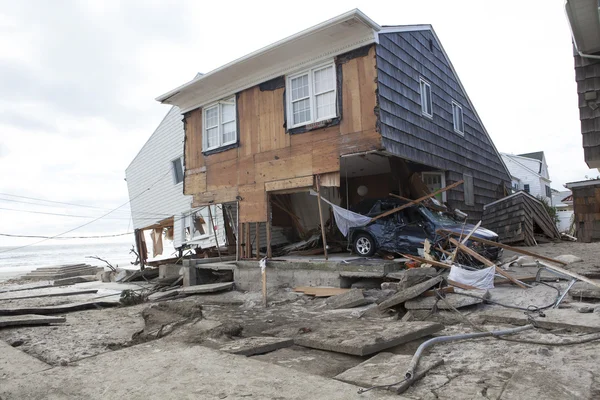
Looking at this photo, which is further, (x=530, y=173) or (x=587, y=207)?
(x=530, y=173)

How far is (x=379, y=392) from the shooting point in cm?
345

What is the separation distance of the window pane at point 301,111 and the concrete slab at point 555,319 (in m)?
7.47

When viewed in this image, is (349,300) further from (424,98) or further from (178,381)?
(424,98)

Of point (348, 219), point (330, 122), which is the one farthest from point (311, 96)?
point (348, 219)

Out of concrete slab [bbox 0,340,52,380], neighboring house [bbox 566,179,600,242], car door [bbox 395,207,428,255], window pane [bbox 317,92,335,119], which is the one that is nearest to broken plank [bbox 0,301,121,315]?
concrete slab [bbox 0,340,52,380]

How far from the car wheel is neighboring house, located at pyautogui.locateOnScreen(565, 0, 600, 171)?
5219 mm

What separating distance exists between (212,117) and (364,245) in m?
7.19

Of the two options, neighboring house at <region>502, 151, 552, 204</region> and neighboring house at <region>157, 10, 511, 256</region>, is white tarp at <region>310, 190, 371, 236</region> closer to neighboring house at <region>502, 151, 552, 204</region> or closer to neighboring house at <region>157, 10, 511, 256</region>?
neighboring house at <region>157, 10, 511, 256</region>

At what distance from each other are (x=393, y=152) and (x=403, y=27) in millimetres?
4187

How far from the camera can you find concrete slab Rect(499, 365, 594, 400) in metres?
3.27

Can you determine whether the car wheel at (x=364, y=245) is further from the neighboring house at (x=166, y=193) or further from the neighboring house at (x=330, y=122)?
the neighboring house at (x=166, y=193)

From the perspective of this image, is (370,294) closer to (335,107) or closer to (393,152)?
(393,152)

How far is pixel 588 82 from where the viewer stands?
7.66 m

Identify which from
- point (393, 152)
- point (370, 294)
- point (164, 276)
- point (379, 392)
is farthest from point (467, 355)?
point (164, 276)
